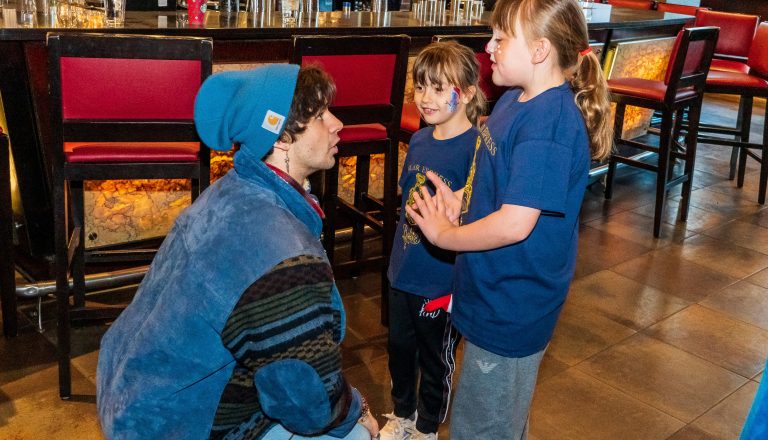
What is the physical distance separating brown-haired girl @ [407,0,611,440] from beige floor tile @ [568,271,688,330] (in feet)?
6.00

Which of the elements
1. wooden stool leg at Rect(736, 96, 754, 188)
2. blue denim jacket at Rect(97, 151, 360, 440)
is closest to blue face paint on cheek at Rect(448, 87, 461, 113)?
blue denim jacket at Rect(97, 151, 360, 440)

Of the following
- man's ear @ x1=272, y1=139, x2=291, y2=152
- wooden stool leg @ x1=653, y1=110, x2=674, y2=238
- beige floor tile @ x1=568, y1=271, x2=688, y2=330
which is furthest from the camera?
wooden stool leg @ x1=653, y1=110, x2=674, y2=238

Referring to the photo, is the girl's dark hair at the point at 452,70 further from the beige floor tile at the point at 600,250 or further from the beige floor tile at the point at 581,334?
the beige floor tile at the point at 600,250

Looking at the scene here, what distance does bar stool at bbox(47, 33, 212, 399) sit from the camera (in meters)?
2.51

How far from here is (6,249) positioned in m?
2.97

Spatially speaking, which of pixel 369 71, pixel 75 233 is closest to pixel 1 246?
pixel 75 233

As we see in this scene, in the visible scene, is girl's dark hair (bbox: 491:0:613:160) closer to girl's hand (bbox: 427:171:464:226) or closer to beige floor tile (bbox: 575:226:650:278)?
girl's hand (bbox: 427:171:464:226)

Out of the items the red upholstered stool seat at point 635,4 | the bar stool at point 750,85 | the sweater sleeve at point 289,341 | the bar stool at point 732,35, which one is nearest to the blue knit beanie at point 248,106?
the sweater sleeve at point 289,341

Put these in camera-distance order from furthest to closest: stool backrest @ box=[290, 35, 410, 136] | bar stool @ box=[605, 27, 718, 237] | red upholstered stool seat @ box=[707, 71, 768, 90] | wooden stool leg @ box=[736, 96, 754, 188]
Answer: wooden stool leg @ box=[736, 96, 754, 188]
red upholstered stool seat @ box=[707, 71, 768, 90]
bar stool @ box=[605, 27, 718, 237]
stool backrest @ box=[290, 35, 410, 136]

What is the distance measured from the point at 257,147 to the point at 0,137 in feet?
5.47

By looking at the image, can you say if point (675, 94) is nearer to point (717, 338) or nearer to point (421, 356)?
point (717, 338)

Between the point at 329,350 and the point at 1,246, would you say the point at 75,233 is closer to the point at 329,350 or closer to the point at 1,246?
the point at 1,246

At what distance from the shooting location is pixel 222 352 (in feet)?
4.85

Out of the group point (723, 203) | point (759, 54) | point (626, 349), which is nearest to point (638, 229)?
point (723, 203)
